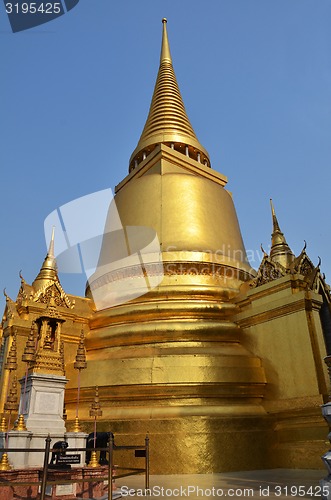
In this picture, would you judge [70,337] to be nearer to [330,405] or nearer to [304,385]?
[304,385]

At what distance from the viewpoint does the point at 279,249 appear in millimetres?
10242

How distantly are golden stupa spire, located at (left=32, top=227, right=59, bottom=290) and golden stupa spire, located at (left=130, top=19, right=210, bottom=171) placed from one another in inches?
204

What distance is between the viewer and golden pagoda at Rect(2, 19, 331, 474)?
718 cm

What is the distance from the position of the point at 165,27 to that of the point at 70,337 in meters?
17.4

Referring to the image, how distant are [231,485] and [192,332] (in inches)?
158

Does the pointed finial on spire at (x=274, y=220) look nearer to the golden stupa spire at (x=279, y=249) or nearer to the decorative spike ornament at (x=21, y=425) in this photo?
the golden stupa spire at (x=279, y=249)

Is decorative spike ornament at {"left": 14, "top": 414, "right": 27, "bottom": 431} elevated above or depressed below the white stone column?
above

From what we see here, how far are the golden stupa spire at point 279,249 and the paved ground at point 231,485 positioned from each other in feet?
15.6

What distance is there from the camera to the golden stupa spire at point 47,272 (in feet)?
39.0

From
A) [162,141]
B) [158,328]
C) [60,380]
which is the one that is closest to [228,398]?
[158,328]

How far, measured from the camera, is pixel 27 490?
15.3ft

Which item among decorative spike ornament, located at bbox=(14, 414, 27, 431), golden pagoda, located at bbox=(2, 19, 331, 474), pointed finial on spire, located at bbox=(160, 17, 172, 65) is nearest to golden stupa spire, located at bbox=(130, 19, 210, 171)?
golden pagoda, located at bbox=(2, 19, 331, 474)

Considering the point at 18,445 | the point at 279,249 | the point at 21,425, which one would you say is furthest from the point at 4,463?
the point at 279,249

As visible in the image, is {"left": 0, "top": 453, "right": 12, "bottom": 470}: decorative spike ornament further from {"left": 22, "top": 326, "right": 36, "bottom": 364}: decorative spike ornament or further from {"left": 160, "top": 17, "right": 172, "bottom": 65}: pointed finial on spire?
{"left": 160, "top": 17, "right": 172, "bottom": 65}: pointed finial on spire
